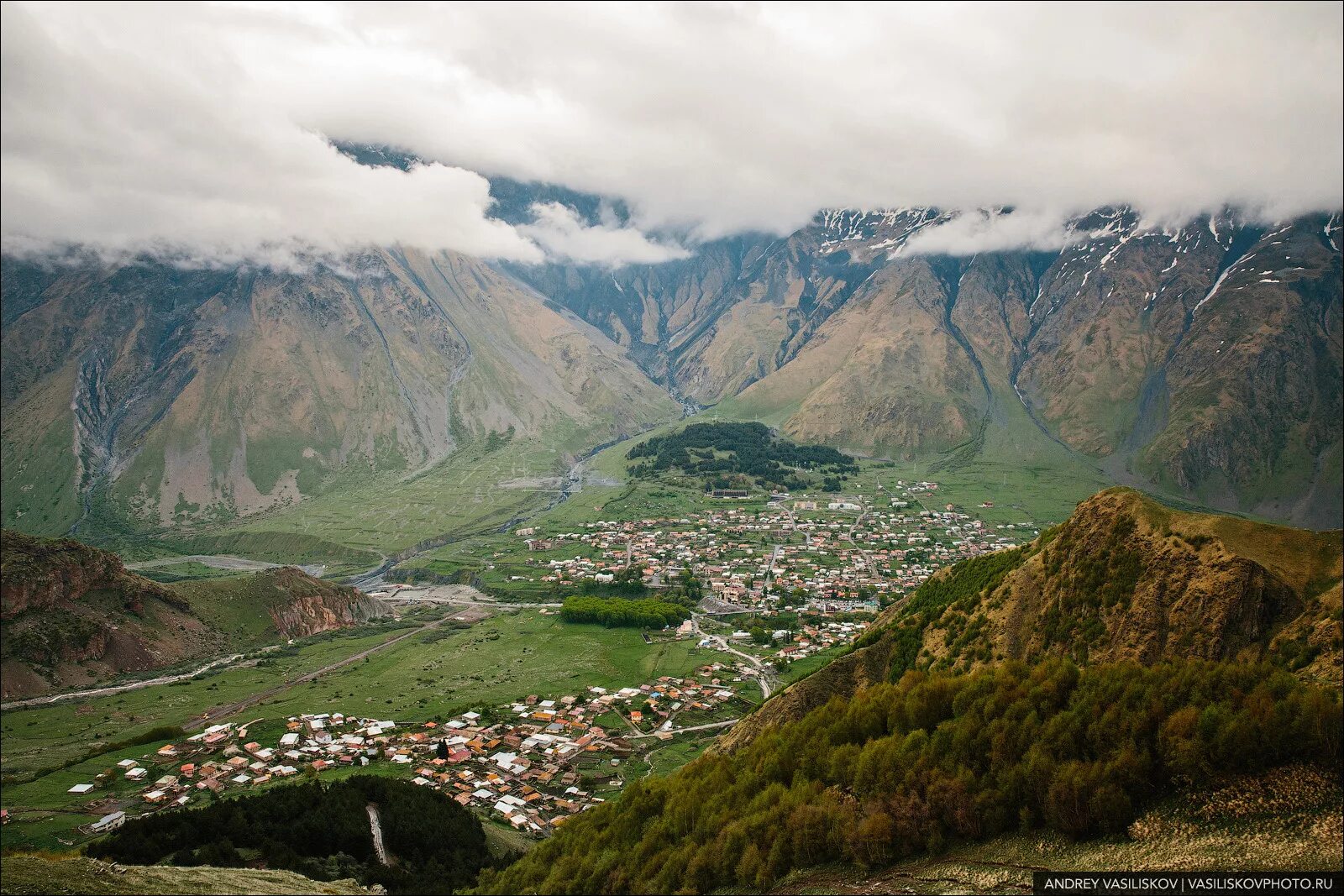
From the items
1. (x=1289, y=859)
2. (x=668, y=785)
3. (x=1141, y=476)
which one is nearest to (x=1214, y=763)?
(x=1289, y=859)

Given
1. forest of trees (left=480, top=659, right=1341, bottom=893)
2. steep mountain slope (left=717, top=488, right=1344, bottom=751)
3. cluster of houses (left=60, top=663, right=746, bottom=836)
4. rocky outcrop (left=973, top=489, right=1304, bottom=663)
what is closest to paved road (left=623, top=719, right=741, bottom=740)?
cluster of houses (left=60, top=663, right=746, bottom=836)

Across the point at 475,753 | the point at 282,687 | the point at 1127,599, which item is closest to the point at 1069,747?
the point at 1127,599

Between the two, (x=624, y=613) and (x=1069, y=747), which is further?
(x=624, y=613)

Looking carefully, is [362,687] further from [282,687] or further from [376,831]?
[376,831]

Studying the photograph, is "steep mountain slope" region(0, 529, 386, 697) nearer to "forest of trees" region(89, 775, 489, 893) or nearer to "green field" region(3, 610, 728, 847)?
"green field" region(3, 610, 728, 847)

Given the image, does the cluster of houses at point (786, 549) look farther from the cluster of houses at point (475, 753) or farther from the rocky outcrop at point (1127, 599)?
the rocky outcrop at point (1127, 599)
